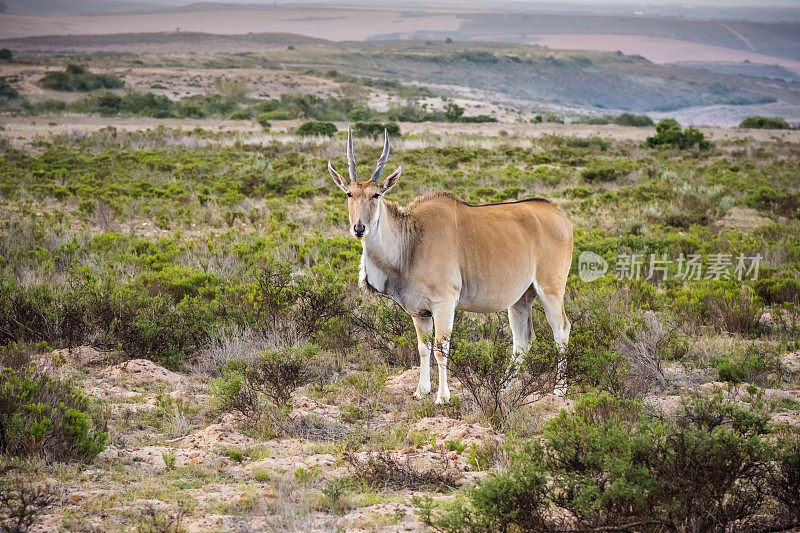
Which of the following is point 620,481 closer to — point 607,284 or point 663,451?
point 663,451

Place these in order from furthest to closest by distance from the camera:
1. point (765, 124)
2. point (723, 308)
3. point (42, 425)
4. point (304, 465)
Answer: point (765, 124) → point (723, 308) → point (304, 465) → point (42, 425)

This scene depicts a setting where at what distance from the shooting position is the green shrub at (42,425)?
5.88 m

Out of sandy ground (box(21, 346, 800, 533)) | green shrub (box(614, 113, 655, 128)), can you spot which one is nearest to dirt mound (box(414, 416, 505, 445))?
sandy ground (box(21, 346, 800, 533))

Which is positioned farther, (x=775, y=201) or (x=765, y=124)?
(x=765, y=124)

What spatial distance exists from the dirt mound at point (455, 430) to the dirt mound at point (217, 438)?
167cm

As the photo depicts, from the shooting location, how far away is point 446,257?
7.88m

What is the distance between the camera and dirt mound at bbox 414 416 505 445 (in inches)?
268

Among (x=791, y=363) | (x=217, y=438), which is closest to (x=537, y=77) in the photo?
(x=791, y=363)

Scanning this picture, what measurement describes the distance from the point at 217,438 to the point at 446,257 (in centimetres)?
295

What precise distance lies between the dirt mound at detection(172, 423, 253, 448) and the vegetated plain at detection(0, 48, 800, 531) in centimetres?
3

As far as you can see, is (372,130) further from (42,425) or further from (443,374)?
(42,425)

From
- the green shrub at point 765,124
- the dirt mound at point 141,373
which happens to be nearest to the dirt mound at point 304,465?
the dirt mound at point 141,373

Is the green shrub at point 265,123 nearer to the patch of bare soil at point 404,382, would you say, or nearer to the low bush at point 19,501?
the patch of bare soil at point 404,382

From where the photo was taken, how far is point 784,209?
19719mm
